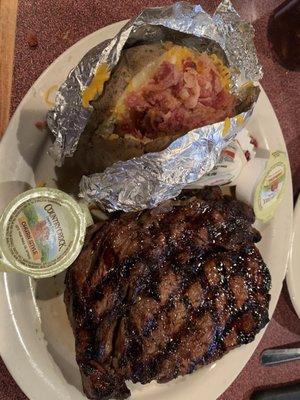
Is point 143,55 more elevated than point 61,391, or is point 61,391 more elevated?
point 143,55

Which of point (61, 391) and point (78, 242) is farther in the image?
point (61, 391)

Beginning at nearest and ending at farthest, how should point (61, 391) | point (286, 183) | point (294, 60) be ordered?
1. point (61, 391)
2. point (286, 183)
3. point (294, 60)

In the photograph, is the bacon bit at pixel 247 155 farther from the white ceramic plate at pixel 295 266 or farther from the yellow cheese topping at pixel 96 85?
the yellow cheese topping at pixel 96 85

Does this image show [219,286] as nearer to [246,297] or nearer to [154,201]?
[246,297]

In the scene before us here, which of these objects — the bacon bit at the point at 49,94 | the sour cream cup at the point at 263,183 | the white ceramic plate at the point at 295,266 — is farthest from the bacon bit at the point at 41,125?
the white ceramic plate at the point at 295,266

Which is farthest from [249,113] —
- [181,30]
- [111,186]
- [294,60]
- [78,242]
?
[294,60]

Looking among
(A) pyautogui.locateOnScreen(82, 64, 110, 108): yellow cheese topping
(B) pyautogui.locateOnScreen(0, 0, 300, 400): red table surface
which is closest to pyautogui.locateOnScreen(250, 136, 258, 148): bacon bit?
(B) pyautogui.locateOnScreen(0, 0, 300, 400): red table surface
